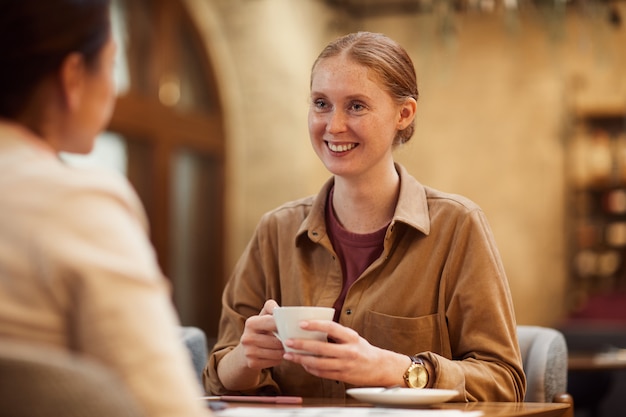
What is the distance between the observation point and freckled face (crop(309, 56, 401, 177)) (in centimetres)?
231

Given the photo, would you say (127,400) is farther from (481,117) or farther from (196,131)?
Answer: (481,117)

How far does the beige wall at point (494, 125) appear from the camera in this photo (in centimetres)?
946

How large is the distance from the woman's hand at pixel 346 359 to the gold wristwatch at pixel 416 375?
0.04ft

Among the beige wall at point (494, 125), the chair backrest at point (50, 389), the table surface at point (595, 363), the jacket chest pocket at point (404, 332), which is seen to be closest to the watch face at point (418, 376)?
the jacket chest pocket at point (404, 332)

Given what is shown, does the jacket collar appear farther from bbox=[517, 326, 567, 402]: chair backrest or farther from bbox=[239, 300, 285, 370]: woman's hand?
bbox=[517, 326, 567, 402]: chair backrest

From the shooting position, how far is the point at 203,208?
9234 mm

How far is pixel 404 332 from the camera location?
88.4 inches

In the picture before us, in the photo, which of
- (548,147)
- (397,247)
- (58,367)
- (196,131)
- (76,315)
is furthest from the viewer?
(548,147)

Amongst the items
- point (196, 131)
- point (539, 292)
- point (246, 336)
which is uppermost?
point (196, 131)

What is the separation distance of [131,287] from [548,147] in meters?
9.80

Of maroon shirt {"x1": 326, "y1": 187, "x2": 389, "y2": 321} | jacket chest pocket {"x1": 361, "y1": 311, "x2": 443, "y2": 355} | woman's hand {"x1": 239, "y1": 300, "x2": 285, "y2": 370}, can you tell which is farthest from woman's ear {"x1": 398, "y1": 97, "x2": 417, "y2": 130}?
woman's hand {"x1": 239, "y1": 300, "x2": 285, "y2": 370}

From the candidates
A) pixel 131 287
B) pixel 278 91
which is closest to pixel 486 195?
pixel 278 91

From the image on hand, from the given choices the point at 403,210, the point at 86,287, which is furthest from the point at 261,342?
the point at 86,287

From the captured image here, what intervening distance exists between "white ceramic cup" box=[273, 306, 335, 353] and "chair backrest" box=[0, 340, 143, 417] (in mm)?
827
